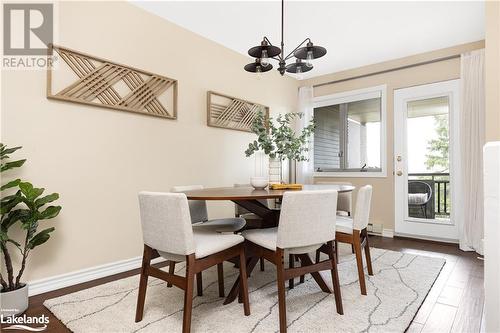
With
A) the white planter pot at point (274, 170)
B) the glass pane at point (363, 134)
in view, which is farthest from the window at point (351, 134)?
the white planter pot at point (274, 170)

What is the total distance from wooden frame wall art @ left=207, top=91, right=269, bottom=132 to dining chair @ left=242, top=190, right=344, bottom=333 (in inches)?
80.0

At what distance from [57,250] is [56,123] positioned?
1.00m

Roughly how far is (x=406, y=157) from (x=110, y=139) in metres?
3.66

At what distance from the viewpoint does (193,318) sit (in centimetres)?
175

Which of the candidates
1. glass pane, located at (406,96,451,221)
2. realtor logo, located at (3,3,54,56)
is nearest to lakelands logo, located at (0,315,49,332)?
realtor logo, located at (3,3,54,56)

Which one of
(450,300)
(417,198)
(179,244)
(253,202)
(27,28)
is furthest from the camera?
(417,198)

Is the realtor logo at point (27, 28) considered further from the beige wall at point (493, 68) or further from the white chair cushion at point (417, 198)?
the white chair cushion at point (417, 198)

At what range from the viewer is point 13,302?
1810 millimetres

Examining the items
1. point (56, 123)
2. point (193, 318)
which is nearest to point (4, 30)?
point (56, 123)

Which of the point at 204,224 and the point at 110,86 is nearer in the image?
the point at 204,224

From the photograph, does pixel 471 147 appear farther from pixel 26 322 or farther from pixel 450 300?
pixel 26 322

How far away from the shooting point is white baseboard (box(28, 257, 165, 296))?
2.12 m

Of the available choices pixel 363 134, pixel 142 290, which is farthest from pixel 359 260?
pixel 363 134

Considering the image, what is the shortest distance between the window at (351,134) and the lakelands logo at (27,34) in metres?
3.72
